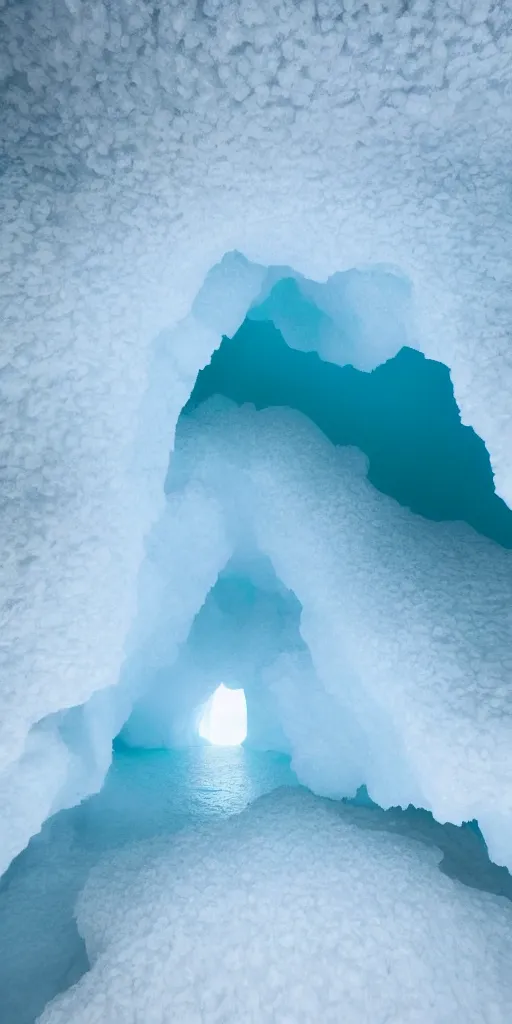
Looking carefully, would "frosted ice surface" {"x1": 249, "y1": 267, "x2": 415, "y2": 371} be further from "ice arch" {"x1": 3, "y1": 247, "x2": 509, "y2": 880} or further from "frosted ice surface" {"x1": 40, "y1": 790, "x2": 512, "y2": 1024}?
"frosted ice surface" {"x1": 40, "y1": 790, "x2": 512, "y2": 1024}

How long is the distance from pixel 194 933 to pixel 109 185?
11.3 ft

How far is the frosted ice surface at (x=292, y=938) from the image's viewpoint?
2680 millimetres

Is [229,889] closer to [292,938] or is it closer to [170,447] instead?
[292,938]

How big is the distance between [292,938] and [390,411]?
Result: 3881mm

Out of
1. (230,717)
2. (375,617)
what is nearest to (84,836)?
(375,617)

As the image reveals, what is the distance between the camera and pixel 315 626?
13.1 feet

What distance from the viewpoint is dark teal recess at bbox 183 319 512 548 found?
16.2 ft

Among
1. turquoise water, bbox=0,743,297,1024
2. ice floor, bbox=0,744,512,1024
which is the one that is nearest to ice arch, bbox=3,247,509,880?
ice floor, bbox=0,744,512,1024

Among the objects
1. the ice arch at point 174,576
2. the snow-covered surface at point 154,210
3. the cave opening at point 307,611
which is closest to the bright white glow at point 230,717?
the cave opening at point 307,611

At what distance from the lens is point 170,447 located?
11.8 feet

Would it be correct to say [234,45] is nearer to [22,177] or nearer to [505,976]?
[22,177]

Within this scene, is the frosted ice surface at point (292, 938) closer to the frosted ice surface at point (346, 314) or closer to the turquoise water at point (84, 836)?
the turquoise water at point (84, 836)

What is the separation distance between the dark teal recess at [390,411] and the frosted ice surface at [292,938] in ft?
8.26

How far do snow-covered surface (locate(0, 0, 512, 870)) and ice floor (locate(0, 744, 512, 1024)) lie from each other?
808 mm
